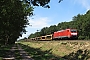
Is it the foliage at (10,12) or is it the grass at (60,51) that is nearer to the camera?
the foliage at (10,12)

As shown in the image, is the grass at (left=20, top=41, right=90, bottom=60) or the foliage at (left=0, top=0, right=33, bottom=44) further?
the grass at (left=20, top=41, right=90, bottom=60)

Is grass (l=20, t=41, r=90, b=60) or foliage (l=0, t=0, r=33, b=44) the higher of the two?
foliage (l=0, t=0, r=33, b=44)

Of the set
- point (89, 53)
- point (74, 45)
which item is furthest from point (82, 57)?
point (74, 45)

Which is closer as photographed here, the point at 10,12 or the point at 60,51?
the point at 10,12

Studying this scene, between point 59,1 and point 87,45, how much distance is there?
60.6 ft

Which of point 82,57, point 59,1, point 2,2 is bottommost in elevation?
point 82,57

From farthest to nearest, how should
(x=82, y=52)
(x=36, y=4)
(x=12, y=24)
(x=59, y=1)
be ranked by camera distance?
(x=12, y=24) < (x=82, y=52) < (x=36, y=4) < (x=59, y=1)

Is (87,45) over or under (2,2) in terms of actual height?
under

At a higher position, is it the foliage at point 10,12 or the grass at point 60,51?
the foliage at point 10,12

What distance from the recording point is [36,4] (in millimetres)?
20094

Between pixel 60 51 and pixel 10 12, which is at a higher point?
pixel 10 12

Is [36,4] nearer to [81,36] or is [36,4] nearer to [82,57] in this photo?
[82,57]

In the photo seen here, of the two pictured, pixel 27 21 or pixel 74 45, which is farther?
pixel 27 21


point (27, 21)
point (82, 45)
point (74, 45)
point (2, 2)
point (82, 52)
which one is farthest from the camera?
point (27, 21)
